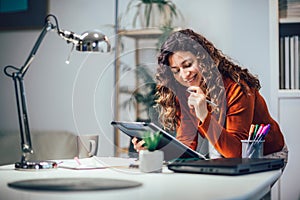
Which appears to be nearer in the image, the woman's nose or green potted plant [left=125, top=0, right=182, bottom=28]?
the woman's nose

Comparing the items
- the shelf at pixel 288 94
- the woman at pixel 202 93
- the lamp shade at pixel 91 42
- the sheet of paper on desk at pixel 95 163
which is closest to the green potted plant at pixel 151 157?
the sheet of paper on desk at pixel 95 163

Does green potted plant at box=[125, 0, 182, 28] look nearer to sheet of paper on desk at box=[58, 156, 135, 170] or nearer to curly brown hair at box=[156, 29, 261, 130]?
curly brown hair at box=[156, 29, 261, 130]

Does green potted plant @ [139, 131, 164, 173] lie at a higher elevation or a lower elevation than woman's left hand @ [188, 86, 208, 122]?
lower

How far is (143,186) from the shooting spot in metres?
1.20

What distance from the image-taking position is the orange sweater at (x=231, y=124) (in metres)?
1.92

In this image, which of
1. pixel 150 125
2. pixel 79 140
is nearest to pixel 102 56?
pixel 79 140

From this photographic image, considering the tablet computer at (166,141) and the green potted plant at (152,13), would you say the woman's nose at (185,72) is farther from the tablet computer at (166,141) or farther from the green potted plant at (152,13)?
the green potted plant at (152,13)

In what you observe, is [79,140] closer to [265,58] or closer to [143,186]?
[143,186]

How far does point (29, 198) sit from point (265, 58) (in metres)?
2.18

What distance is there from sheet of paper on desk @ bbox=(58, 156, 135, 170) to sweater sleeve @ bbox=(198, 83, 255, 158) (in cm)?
36

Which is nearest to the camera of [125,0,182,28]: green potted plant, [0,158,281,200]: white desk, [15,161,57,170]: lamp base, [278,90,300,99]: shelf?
[0,158,281,200]: white desk

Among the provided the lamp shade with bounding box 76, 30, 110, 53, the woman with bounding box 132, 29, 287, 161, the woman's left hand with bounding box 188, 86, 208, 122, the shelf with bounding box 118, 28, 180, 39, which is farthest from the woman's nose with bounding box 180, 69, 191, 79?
the shelf with bounding box 118, 28, 180, 39

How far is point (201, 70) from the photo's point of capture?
218 centimetres

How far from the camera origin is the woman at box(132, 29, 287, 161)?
2.08 meters
